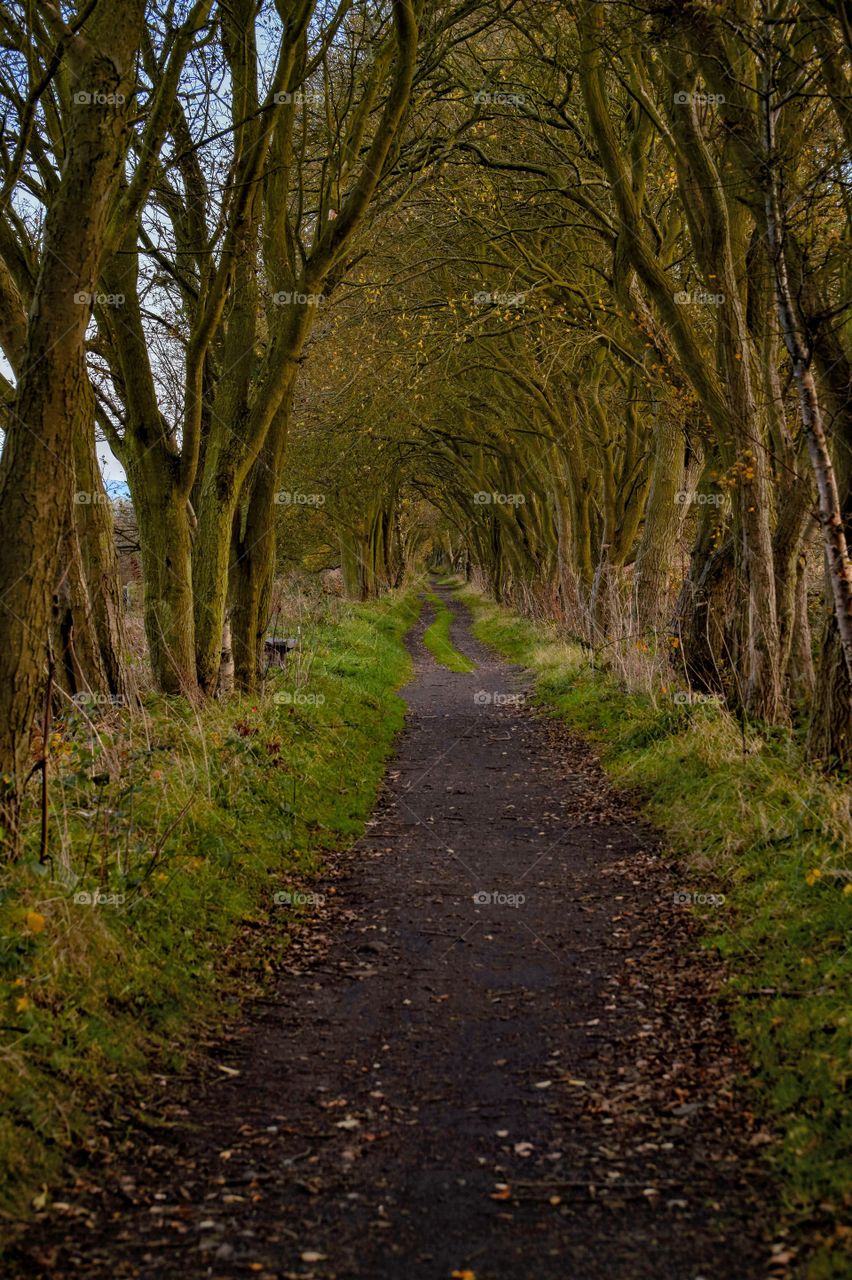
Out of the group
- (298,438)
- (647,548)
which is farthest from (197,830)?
(298,438)

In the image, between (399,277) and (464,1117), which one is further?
(399,277)

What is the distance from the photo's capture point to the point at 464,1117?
13.6ft

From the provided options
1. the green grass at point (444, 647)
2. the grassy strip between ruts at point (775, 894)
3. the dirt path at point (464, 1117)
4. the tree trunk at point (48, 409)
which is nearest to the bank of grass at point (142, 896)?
the dirt path at point (464, 1117)

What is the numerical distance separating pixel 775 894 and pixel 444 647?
67.5 ft

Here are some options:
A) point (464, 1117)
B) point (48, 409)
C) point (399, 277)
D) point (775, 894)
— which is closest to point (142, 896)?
point (464, 1117)

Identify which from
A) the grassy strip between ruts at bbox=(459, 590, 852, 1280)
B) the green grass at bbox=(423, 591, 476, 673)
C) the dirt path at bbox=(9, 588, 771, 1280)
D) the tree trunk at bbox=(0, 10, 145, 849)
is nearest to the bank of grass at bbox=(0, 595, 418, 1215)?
the dirt path at bbox=(9, 588, 771, 1280)

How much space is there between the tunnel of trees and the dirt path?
2.11 metres

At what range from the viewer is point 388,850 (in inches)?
320

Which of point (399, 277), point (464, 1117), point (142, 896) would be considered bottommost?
point (464, 1117)

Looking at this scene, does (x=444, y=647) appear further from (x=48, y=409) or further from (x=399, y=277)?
(x=48, y=409)

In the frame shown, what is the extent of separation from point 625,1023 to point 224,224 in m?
8.34

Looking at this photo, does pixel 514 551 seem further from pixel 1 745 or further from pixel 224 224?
pixel 1 745

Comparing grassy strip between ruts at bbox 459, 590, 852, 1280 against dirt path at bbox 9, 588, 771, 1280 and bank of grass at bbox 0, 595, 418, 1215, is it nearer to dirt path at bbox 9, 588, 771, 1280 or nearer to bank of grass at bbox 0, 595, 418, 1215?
dirt path at bbox 9, 588, 771, 1280

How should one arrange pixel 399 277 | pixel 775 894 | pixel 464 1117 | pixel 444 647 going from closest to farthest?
pixel 464 1117
pixel 775 894
pixel 399 277
pixel 444 647
